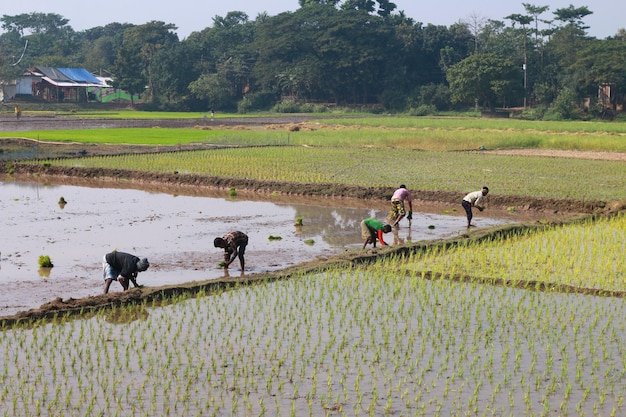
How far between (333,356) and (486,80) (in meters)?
50.1

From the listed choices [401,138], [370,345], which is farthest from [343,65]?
[370,345]

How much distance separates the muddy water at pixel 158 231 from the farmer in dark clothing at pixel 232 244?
0.62ft

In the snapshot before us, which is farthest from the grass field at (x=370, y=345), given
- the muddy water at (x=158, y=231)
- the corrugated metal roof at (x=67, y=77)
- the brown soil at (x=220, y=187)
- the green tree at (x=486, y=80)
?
the corrugated metal roof at (x=67, y=77)

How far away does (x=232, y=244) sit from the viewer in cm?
1091

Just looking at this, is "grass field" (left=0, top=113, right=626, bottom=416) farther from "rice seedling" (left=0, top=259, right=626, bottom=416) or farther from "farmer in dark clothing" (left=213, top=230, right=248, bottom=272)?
"farmer in dark clothing" (left=213, top=230, right=248, bottom=272)

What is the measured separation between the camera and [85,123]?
149 ft

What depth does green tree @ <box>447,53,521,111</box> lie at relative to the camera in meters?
55.3

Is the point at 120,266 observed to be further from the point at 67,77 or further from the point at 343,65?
the point at 67,77

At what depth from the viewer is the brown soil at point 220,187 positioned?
9.30 metres

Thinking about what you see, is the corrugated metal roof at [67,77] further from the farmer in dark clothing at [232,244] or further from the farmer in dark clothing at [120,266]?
the farmer in dark clothing at [120,266]

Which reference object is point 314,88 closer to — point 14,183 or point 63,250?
point 14,183

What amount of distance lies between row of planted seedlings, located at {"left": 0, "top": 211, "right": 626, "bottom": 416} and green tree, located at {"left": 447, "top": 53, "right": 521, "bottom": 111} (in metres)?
46.7

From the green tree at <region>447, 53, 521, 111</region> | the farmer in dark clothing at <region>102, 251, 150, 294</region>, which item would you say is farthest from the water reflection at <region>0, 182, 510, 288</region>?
the green tree at <region>447, 53, 521, 111</region>

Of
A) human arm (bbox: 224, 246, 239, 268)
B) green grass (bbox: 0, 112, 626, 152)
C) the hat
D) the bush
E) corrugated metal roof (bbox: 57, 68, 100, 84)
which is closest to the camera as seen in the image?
the hat
